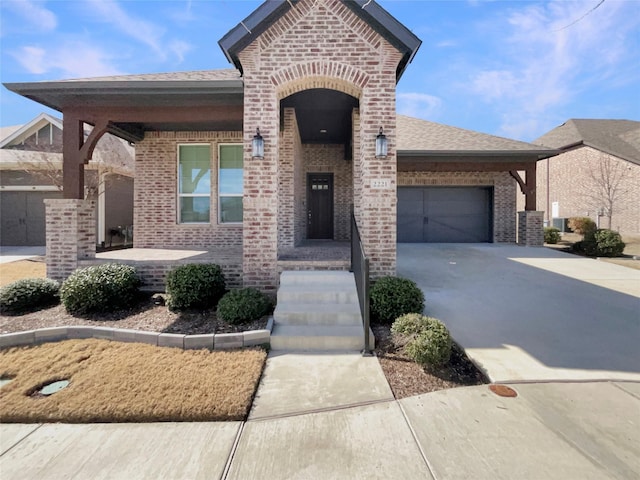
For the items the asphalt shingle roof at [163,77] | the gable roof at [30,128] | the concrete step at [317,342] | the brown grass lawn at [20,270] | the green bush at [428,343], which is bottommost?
→ the concrete step at [317,342]

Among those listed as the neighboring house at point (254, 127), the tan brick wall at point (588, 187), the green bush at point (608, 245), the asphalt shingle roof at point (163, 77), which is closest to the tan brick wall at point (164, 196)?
the neighboring house at point (254, 127)

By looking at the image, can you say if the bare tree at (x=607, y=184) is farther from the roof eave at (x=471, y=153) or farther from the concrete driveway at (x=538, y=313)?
the concrete driveway at (x=538, y=313)

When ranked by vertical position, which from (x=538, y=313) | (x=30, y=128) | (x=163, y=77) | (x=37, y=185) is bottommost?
(x=538, y=313)

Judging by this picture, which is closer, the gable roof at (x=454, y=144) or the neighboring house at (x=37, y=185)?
the gable roof at (x=454, y=144)

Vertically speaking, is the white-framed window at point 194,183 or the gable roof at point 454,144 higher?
the gable roof at point 454,144

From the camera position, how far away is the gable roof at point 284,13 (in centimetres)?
498

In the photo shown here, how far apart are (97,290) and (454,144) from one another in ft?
38.9

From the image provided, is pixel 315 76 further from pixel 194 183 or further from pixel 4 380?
pixel 4 380

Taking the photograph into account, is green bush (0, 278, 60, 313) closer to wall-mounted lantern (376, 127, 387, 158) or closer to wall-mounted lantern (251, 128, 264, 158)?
wall-mounted lantern (251, 128, 264, 158)

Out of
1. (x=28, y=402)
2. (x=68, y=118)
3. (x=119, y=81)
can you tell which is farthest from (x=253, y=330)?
(x=68, y=118)

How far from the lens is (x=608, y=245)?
10172 mm

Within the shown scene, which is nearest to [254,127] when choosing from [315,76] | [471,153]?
[315,76]

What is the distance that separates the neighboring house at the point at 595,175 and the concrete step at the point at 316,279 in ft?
56.6

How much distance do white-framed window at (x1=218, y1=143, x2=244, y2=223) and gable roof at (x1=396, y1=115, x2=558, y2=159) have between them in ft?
18.7
